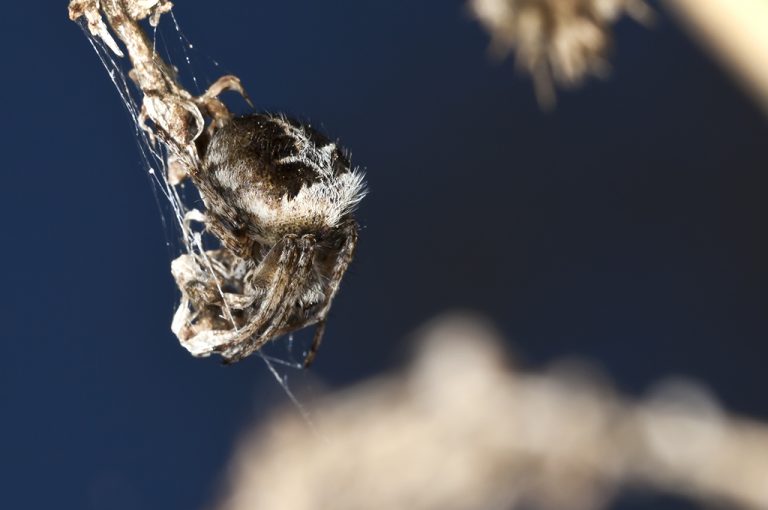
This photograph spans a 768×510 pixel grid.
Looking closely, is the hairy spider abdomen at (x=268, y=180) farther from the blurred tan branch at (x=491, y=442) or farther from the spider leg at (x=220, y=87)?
the blurred tan branch at (x=491, y=442)

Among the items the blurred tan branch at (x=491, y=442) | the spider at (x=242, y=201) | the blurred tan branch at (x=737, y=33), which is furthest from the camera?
the blurred tan branch at (x=491, y=442)

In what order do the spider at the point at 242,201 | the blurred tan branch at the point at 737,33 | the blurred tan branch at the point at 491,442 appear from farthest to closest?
the blurred tan branch at the point at 491,442 → the blurred tan branch at the point at 737,33 → the spider at the point at 242,201

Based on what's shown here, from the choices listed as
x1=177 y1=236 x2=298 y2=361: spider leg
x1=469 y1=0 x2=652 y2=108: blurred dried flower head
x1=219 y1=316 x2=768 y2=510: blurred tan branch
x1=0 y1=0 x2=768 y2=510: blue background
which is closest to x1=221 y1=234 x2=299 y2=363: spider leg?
x1=177 y1=236 x2=298 y2=361: spider leg

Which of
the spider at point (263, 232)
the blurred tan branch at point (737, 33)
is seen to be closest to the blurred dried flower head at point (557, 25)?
the spider at point (263, 232)

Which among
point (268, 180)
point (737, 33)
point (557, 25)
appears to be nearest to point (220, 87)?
point (268, 180)

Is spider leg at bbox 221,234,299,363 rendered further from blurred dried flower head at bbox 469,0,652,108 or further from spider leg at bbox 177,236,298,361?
blurred dried flower head at bbox 469,0,652,108

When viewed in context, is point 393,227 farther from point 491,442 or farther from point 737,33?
point 737,33
